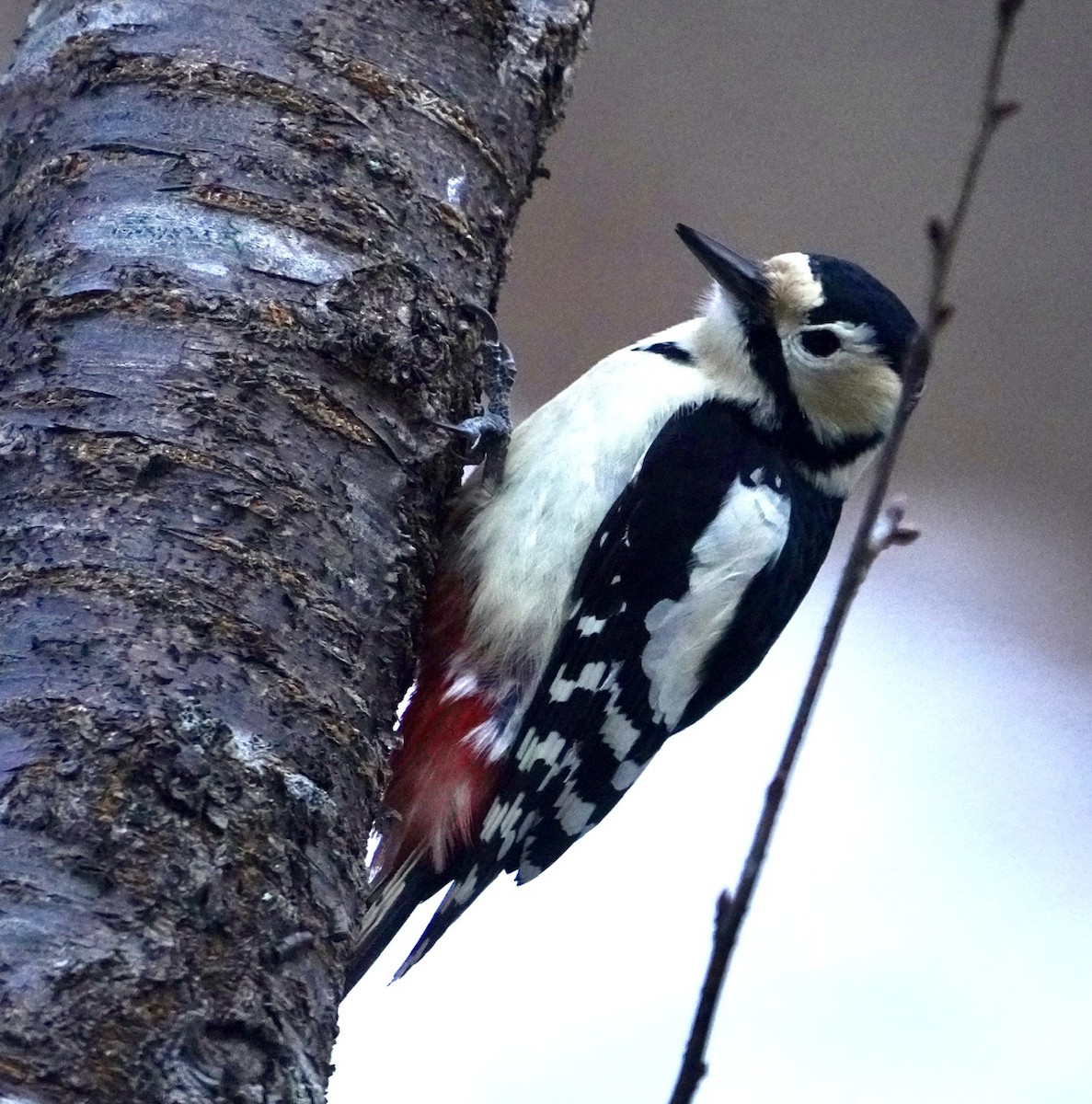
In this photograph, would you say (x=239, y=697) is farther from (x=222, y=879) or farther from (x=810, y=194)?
(x=810, y=194)

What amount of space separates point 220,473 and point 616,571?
67cm

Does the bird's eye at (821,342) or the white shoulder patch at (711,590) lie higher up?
the bird's eye at (821,342)

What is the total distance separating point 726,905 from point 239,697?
0.56 meters

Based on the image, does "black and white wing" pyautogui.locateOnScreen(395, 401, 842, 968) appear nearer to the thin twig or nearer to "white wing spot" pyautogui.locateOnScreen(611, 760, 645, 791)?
"white wing spot" pyautogui.locateOnScreen(611, 760, 645, 791)

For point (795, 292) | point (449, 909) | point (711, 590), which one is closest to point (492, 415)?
point (711, 590)

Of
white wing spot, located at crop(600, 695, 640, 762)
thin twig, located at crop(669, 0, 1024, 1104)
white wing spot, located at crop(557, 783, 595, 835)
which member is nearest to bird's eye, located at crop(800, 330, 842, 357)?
white wing spot, located at crop(600, 695, 640, 762)

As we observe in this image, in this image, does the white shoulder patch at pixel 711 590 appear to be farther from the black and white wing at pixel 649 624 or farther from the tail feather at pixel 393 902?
the tail feather at pixel 393 902

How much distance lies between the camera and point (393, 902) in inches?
77.8

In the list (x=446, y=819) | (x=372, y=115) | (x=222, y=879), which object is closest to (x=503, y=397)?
(x=372, y=115)

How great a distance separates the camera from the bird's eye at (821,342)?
203 centimetres

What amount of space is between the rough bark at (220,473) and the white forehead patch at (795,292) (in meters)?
0.44

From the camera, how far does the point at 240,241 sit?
1.44 m

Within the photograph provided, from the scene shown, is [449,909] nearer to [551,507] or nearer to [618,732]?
[618,732]

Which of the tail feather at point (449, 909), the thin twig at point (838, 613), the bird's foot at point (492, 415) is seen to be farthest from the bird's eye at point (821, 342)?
the thin twig at point (838, 613)
